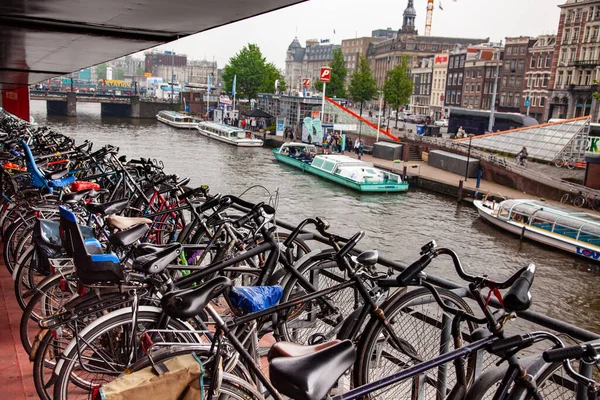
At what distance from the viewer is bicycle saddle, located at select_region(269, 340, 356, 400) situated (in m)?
1.83

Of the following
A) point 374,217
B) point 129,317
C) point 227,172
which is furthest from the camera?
point 227,172

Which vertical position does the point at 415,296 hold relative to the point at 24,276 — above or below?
above

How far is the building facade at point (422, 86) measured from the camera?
8227cm

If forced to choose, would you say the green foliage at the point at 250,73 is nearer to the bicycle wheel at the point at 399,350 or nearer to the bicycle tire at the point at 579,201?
the bicycle tire at the point at 579,201

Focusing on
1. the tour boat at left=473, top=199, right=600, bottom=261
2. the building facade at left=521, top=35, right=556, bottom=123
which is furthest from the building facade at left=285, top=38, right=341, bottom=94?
the tour boat at left=473, top=199, right=600, bottom=261

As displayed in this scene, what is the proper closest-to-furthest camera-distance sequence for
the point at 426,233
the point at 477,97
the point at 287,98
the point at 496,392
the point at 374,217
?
the point at 496,392, the point at 426,233, the point at 374,217, the point at 287,98, the point at 477,97

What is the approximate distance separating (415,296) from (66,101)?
74256mm

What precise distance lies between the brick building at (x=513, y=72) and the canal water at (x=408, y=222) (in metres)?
29.8

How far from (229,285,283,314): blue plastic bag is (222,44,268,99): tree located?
74.2 m

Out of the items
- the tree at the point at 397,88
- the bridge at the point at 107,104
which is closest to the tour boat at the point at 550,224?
the tree at the point at 397,88

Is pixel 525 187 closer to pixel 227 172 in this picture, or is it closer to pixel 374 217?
pixel 374 217

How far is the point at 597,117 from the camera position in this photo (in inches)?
1870

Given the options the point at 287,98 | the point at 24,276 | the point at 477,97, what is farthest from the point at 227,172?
the point at 477,97

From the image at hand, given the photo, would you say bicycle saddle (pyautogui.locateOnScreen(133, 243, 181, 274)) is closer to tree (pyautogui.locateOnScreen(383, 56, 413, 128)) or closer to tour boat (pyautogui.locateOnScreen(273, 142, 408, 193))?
tour boat (pyautogui.locateOnScreen(273, 142, 408, 193))
